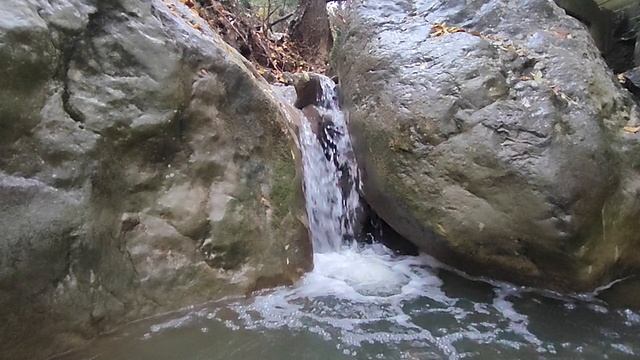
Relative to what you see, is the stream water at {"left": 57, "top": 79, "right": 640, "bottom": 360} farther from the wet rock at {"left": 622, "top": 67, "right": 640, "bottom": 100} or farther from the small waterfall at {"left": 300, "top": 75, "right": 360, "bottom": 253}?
the wet rock at {"left": 622, "top": 67, "right": 640, "bottom": 100}

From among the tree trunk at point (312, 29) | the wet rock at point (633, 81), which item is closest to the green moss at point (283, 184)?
the wet rock at point (633, 81)

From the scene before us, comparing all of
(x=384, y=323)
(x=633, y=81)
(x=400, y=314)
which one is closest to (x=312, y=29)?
(x=633, y=81)

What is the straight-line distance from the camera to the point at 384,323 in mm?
3195

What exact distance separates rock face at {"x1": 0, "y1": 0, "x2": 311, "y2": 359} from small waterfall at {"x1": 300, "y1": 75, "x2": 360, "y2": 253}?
426 mm

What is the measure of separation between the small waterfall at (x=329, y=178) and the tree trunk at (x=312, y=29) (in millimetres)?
3850

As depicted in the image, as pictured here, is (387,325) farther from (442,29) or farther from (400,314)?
(442,29)

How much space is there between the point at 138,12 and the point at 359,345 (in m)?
2.40

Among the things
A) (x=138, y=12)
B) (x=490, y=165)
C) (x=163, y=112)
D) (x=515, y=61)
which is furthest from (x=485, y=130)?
(x=138, y=12)

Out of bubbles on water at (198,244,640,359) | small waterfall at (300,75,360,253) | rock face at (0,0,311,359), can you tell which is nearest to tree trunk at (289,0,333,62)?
small waterfall at (300,75,360,253)

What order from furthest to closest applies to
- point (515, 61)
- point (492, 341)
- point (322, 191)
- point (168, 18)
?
1. point (322, 191)
2. point (515, 61)
3. point (168, 18)
4. point (492, 341)

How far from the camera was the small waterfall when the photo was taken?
442 cm

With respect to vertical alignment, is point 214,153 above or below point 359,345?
above

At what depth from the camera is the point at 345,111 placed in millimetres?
4637

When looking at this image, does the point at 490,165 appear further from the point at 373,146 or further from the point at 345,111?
the point at 345,111
